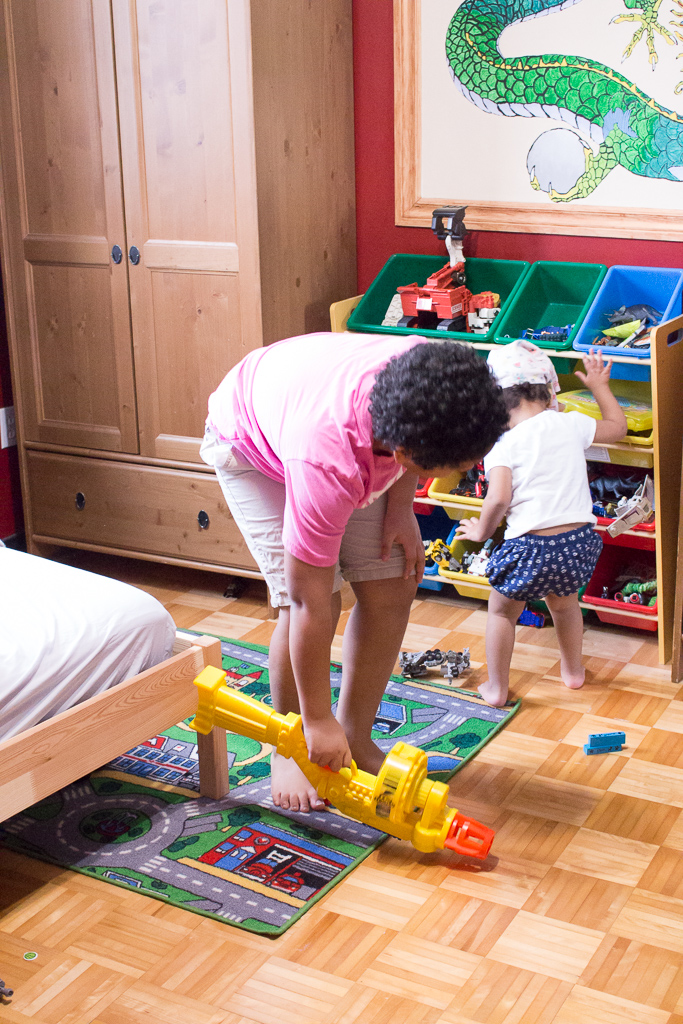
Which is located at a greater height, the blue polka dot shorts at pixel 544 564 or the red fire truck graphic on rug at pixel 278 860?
the blue polka dot shorts at pixel 544 564

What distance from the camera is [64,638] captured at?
1.90 meters

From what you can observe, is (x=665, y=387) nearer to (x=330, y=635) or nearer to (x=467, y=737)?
(x=467, y=737)

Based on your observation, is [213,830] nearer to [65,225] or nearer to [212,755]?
[212,755]

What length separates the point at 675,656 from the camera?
2.66 meters

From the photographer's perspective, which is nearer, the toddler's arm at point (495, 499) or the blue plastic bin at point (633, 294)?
the toddler's arm at point (495, 499)

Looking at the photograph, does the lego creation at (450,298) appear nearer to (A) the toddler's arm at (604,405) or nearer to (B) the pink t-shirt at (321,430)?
(A) the toddler's arm at (604,405)

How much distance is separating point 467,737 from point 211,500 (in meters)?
1.09

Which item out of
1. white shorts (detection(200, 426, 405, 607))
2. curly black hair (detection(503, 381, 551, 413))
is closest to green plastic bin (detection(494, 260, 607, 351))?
curly black hair (detection(503, 381, 551, 413))

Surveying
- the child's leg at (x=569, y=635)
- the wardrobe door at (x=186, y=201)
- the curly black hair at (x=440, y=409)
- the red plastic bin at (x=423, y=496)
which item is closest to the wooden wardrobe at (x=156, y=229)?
the wardrobe door at (x=186, y=201)

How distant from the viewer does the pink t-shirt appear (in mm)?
1606

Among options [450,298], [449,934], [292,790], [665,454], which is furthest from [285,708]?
[450,298]

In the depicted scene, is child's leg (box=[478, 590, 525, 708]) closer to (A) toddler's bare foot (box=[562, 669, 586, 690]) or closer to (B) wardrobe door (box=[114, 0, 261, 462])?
(A) toddler's bare foot (box=[562, 669, 586, 690])

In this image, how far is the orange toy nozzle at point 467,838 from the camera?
1915 mm

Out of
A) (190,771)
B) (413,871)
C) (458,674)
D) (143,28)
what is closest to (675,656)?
(458,674)
